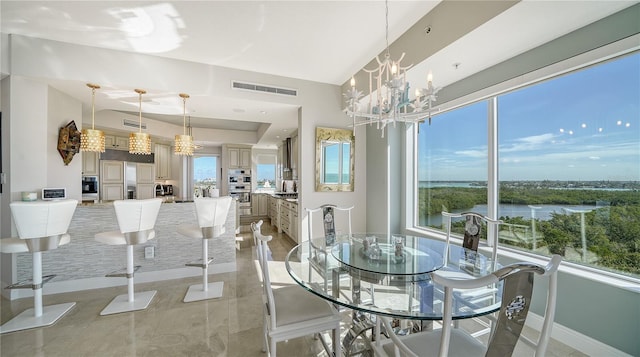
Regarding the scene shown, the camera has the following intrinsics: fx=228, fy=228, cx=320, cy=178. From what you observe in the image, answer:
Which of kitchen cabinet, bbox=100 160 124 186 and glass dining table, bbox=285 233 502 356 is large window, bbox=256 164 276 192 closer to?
kitchen cabinet, bbox=100 160 124 186

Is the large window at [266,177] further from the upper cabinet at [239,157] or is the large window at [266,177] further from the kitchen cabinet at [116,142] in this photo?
the kitchen cabinet at [116,142]

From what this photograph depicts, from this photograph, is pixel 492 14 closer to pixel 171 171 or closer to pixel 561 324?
pixel 561 324

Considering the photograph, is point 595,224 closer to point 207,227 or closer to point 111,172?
point 207,227

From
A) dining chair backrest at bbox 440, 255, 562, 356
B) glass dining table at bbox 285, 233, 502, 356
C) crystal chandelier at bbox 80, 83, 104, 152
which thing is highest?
crystal chandelier at bbox 80, 83, 104, 152

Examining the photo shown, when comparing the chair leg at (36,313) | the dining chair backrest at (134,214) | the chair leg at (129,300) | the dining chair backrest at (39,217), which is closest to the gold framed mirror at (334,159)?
the dining chair backrest at (134,214)

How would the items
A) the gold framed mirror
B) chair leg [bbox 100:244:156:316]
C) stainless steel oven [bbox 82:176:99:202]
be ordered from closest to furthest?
chair leg [bbox 100:244:156:316] → the gold framed mirror → stainless steel oven [bbox 82:176:99:202]

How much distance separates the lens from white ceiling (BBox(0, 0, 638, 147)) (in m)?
1.85

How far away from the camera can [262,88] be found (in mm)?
3451

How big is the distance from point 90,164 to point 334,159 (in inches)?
209

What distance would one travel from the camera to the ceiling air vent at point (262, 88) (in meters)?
3.33

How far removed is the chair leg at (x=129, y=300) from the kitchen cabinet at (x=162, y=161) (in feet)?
16.0

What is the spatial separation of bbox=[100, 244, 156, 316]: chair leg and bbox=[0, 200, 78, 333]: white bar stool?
404 millimetres

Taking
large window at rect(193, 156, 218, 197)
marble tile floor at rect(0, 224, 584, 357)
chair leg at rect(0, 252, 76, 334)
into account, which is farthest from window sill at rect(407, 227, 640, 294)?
large window at rect(193, 156, 218, 197)

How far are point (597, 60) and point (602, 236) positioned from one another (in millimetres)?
1431
